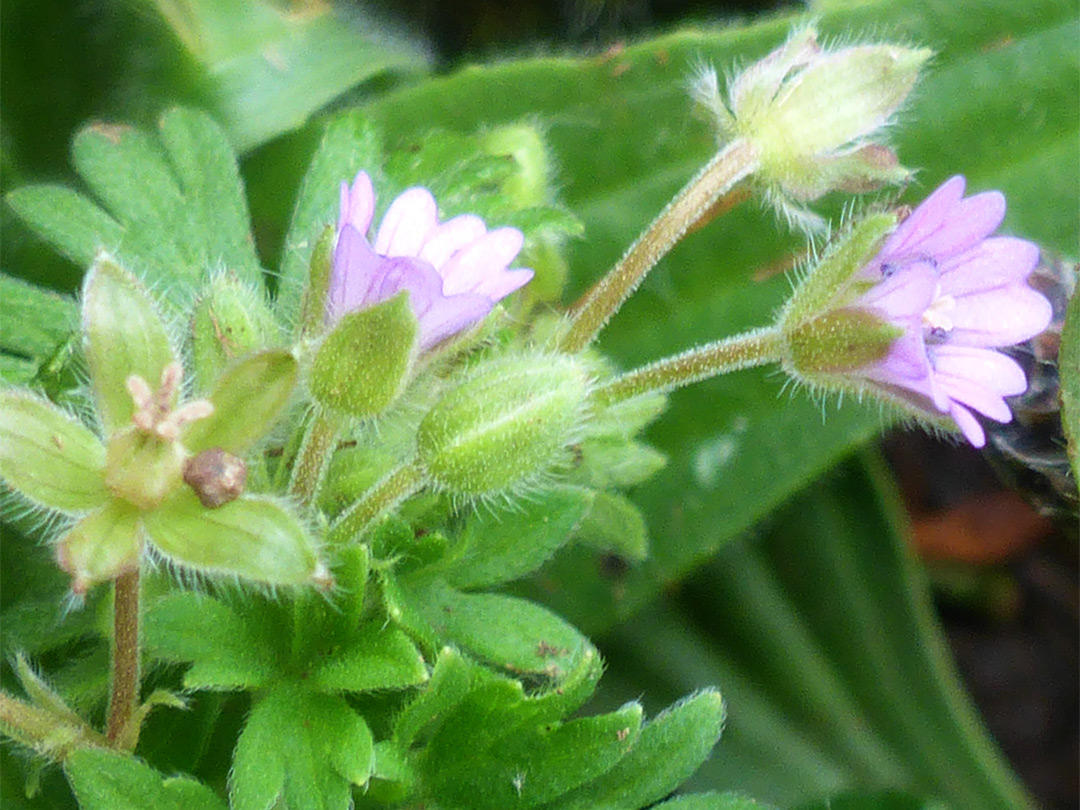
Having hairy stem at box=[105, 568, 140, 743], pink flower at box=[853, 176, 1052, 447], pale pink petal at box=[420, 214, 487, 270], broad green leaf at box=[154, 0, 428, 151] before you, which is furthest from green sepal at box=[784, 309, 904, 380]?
Result: broad green leaf at box=[154, 0, 428, 151]

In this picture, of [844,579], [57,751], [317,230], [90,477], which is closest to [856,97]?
[317,230]

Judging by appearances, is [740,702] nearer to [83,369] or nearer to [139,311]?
[83,369]

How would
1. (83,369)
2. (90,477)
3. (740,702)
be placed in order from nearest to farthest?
1. (90,477)
2. (83,369)
3. (740,702)

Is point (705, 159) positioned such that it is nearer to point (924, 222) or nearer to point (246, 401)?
point (924, 222)

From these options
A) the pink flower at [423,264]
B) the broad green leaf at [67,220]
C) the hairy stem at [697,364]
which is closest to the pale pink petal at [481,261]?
the pink flower at [423,264]

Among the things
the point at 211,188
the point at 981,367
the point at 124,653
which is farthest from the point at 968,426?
the point at 211,188

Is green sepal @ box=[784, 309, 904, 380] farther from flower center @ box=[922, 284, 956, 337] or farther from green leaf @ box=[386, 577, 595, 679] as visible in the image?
green leaf @ box=[386, 577, 595, 679]
